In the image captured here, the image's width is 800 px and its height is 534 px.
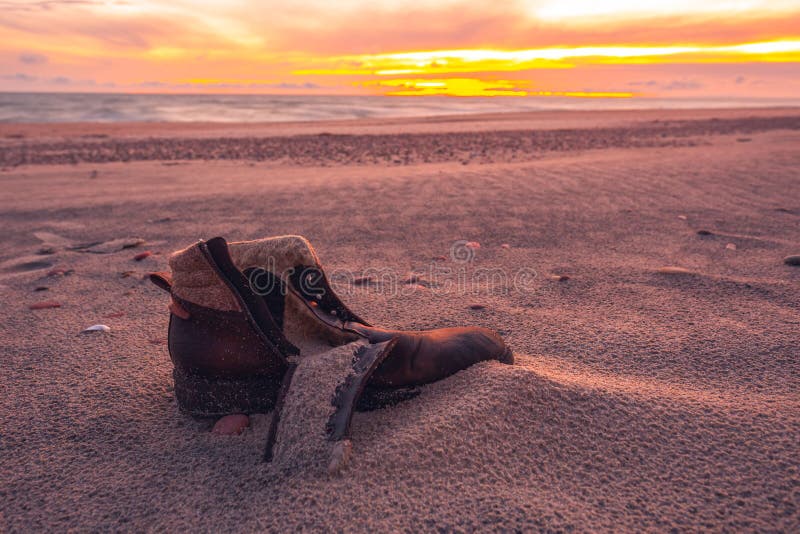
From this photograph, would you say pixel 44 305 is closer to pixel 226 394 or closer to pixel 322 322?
pixel 226 394

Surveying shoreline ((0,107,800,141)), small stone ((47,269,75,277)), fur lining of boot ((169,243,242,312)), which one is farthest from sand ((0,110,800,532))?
shoreline ((0,107,800,141))

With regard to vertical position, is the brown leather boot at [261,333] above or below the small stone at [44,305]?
above

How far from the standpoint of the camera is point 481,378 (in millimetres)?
1659

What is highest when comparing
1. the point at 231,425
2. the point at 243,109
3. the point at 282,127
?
the point at 243,109

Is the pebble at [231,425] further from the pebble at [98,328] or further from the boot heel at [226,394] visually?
the pebble at [98,328]

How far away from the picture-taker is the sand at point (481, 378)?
125 cm

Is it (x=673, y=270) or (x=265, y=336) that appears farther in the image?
(x=673, y=270)

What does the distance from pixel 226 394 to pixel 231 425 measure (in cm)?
10

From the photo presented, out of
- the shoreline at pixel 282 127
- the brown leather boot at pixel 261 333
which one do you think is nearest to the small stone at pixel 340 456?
the brown leather boot at pixel 261 333

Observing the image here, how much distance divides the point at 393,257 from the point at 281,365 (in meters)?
2.06

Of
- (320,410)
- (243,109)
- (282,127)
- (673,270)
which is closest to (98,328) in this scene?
(320,410)

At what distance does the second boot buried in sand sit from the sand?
0.09m

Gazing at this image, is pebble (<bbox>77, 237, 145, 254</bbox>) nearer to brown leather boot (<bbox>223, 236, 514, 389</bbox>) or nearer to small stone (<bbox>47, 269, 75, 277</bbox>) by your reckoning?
small stone (<bbox>47, 269, 75, 277</bbox>)

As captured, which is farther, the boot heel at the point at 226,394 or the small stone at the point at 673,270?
the small stone at the point at 673,270
